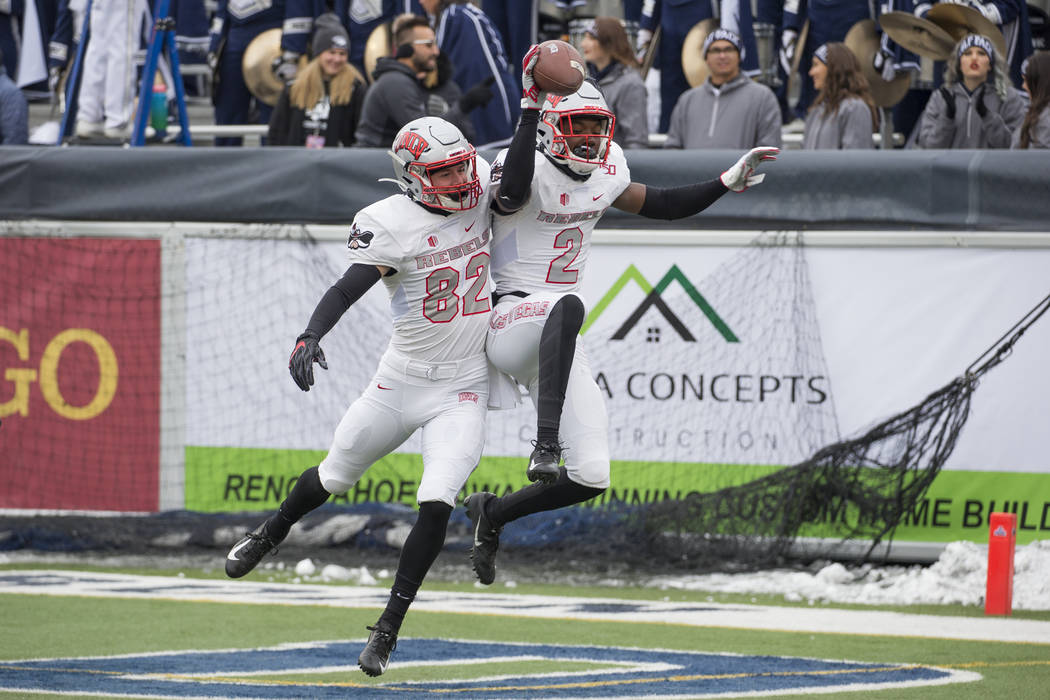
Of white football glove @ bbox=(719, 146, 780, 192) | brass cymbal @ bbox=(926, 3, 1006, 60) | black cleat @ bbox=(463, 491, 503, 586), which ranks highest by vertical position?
brass cymbal @ bbox=(926, 3, 1006, 60)

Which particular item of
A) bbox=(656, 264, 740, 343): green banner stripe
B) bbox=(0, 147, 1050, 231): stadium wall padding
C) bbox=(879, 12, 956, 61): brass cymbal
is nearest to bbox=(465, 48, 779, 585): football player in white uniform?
bbox=(656, 264, 740, 343): green banner stripe

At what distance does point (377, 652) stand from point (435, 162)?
1797 mm

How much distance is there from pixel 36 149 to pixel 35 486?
212 centimetres

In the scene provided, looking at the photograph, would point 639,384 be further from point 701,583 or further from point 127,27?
point 127,27

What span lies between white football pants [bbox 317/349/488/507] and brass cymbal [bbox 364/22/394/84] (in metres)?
5.95

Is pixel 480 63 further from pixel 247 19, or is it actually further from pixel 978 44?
pixel 978 44

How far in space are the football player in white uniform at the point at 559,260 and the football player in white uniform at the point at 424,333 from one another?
0.14m

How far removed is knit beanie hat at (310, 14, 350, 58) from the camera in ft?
35.0

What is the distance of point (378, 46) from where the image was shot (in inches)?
466

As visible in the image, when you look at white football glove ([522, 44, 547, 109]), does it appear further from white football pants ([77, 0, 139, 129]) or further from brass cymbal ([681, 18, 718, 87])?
white football pants ([77, 0, 139, 129])

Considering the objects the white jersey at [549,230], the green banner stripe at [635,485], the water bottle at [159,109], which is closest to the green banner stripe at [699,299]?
the green banner stripe at [635,485]

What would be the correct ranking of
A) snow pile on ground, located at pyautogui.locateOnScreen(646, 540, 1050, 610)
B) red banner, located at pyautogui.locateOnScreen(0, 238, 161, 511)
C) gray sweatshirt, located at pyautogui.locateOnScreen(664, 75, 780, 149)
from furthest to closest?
red banner, located at pyautogui.locateOnScreen(0, 238, 161, 511) < gray sweatshirt, located at pyautogui.locateOnScreen(664, 75, 780, 149) < snow pile on ground, located at pyautogui.locateOnScreen(646, 540, 1050, 610)

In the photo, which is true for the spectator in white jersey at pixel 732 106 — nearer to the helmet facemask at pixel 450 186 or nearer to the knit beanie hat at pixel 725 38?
the knit beanie hat at pixel 725 38

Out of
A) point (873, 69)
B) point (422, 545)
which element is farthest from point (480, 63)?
point (422, 545)
